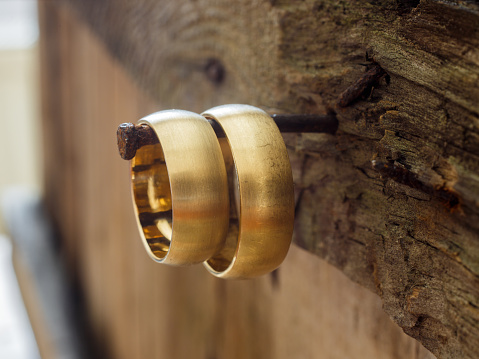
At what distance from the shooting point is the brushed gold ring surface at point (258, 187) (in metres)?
0.24

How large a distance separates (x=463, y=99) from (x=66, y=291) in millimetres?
1277

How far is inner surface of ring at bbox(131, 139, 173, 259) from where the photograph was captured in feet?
1.02

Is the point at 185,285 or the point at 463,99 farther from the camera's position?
the point at 185,285

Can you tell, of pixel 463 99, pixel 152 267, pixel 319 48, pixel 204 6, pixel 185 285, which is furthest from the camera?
pixel 152 267

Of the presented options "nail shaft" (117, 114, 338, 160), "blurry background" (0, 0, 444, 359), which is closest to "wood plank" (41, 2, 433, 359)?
"blurry background" (0, 0, 444, 359)

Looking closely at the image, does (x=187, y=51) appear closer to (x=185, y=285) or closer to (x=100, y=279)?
(x=185, y=285)

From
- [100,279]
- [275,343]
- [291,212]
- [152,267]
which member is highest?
[291,212]

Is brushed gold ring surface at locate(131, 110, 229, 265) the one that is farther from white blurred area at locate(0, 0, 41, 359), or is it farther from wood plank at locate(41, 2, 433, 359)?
white blurred area at locate(0, 0, 41, 359)

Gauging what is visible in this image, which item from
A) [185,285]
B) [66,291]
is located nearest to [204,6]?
[185,285]

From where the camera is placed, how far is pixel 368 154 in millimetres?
295

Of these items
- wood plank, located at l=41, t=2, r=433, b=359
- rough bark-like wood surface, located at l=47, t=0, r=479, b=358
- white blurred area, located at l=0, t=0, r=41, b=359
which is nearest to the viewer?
rough bark-like wood surface, located at l=47, t=0, r=479, b=358

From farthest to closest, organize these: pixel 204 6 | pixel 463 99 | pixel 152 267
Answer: pixel 152 267
pixel 204 6
pixel 463 99

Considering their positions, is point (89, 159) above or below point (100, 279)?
above

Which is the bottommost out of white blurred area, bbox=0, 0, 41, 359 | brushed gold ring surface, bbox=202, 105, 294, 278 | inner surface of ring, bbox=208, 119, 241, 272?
white blurred area, bbox=0, 0, 41, 359
